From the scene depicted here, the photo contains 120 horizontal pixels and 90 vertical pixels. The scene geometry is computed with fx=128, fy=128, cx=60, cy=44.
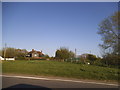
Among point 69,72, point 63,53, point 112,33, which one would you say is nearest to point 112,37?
point 112,33

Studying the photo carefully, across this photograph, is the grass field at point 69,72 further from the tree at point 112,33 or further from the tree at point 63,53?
the tree at point 63,53

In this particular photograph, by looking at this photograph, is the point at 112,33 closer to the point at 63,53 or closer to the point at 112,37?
the point at 112,37

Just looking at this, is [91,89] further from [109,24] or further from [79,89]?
[109,24]

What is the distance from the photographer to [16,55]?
6044cm

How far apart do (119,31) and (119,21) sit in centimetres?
170

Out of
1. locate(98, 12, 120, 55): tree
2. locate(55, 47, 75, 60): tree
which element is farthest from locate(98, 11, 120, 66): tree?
locate(55, 47, 75, 60): tree

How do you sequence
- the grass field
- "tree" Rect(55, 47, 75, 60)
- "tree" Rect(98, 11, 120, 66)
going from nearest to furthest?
the grass field
"tree" Rect(98, 11, 120, 66)
"tree" Rect(55, 47, 75, 60)

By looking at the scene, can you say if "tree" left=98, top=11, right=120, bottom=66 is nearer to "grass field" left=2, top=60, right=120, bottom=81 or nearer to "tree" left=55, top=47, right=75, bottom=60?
"grass field" left=2, top=60, right=120, bottom=81

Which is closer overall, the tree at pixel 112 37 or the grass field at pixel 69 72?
the grass field at pixel 69 72

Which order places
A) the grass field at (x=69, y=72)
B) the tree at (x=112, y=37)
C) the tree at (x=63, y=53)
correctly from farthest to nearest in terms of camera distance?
the tree at (x=63, y=53), the tree at (x=112, y=37), the grass field at (x=69, y=72)

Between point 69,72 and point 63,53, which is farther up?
point 63,53

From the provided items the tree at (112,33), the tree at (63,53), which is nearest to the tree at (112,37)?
the tree at (112,33)

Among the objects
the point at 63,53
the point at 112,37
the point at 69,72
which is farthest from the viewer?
the point at 63,53

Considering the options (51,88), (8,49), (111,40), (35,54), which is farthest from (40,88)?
(35,54)
